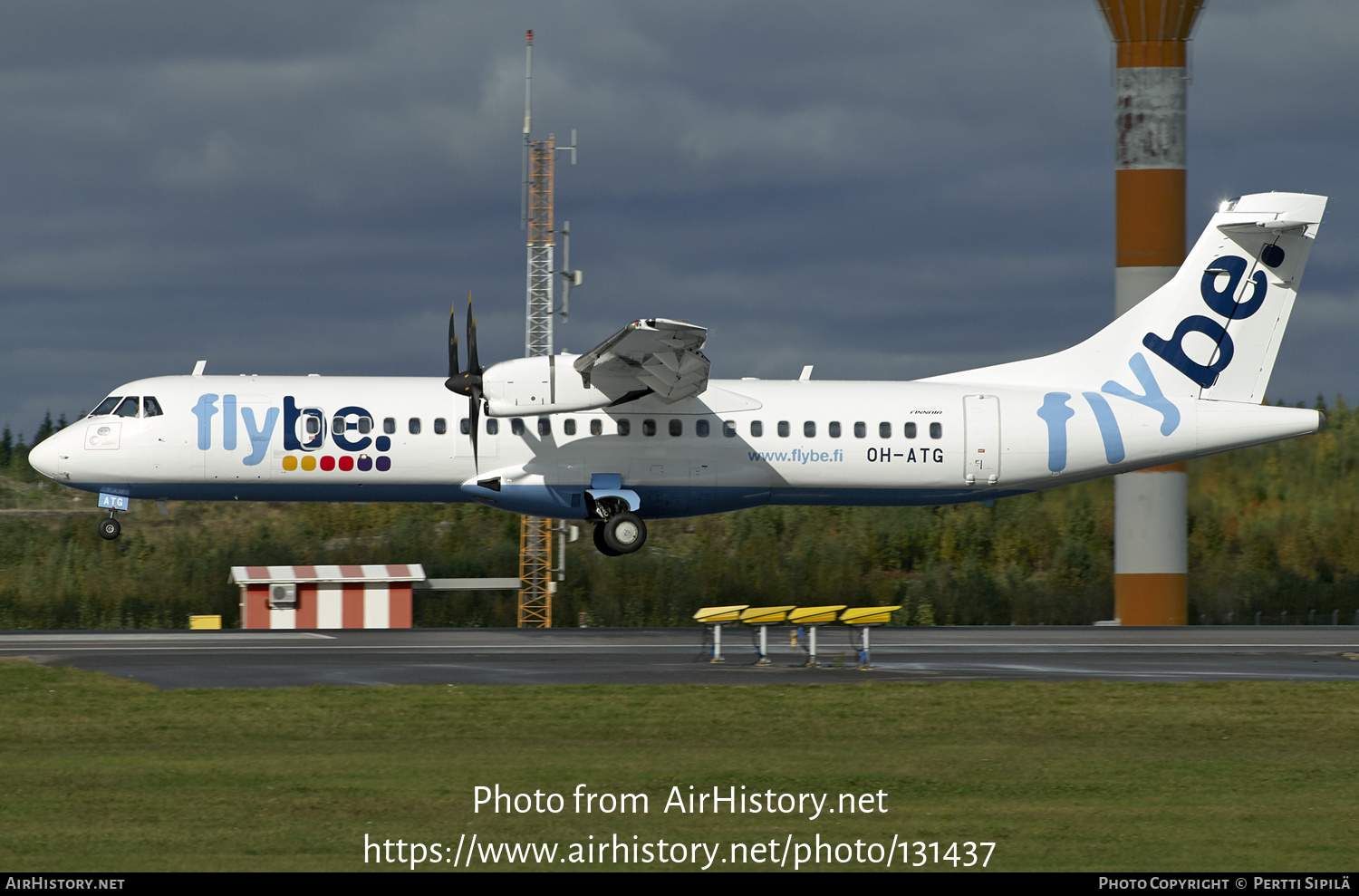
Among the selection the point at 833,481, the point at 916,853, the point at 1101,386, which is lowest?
the point at 916,853

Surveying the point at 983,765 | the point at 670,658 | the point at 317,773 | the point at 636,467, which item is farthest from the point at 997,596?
the point at 317,773

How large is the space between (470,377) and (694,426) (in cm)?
447

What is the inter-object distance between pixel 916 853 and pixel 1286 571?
1438 inches

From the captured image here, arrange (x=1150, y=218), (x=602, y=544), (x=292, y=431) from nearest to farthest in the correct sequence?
(x=292, y=431)
(x=602, y=544)
(x=1150, y=218)

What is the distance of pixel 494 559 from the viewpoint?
42.8 meters

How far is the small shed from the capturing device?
34438 mm

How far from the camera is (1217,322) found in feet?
101

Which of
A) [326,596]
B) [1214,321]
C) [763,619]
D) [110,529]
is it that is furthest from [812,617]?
[326,596]

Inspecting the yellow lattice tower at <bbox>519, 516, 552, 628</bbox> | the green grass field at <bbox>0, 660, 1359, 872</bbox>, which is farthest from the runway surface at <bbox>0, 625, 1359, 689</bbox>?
the yellow lattice tower at <bbox>519, 516, 552, 628</bbox>

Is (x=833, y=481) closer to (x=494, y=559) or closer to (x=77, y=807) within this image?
(x=494, y=559)

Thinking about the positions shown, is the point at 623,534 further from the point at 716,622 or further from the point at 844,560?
the point at 844,560

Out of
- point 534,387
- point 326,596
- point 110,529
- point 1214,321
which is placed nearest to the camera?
point 534,387

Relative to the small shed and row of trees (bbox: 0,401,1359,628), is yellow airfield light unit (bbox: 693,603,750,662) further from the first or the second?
row of trees (bbox: 0,401,1359,628)

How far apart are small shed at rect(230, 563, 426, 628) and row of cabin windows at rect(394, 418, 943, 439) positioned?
27.9 feet
